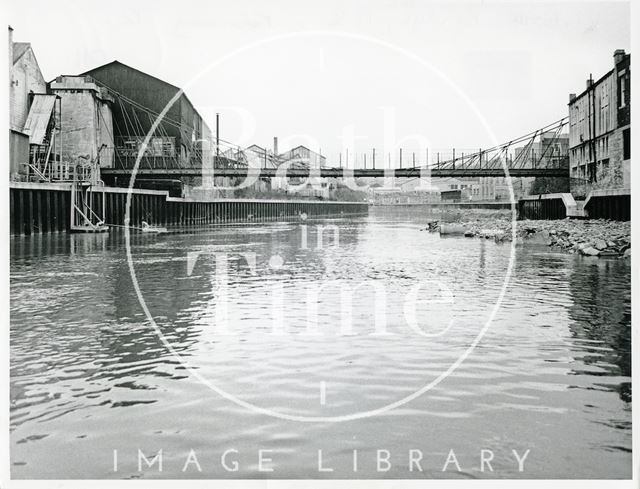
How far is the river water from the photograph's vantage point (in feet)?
15.7

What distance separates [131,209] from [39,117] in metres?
7.62

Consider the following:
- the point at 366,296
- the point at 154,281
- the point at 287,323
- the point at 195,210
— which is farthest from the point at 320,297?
the point at 195,210

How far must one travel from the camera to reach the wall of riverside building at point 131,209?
98.9 ft

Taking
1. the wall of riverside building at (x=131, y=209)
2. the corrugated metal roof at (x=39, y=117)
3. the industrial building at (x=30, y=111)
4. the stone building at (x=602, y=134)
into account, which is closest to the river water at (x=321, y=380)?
the stone building at (x=602, y=134)

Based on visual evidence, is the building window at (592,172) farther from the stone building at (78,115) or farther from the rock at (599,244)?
the stone building at (78,115)

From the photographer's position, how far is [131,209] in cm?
4412


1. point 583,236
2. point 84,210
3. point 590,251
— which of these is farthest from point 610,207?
point 84,210

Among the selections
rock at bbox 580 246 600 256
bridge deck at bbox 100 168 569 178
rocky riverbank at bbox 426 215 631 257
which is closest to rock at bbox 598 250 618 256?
rocky riverbank at bbox 426 215 631 257

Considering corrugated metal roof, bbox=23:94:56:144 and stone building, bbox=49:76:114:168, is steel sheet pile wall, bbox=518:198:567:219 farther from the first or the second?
corrugated metal roof, bbox=23:94:56:144

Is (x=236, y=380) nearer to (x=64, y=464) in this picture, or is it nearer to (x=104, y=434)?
(x=104, y=434)

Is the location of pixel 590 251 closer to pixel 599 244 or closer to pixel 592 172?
pixel 599 244

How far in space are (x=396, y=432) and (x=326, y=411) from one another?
686mm

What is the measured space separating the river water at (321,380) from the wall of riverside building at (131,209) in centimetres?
1786

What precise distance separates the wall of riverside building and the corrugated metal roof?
16.3 ft
